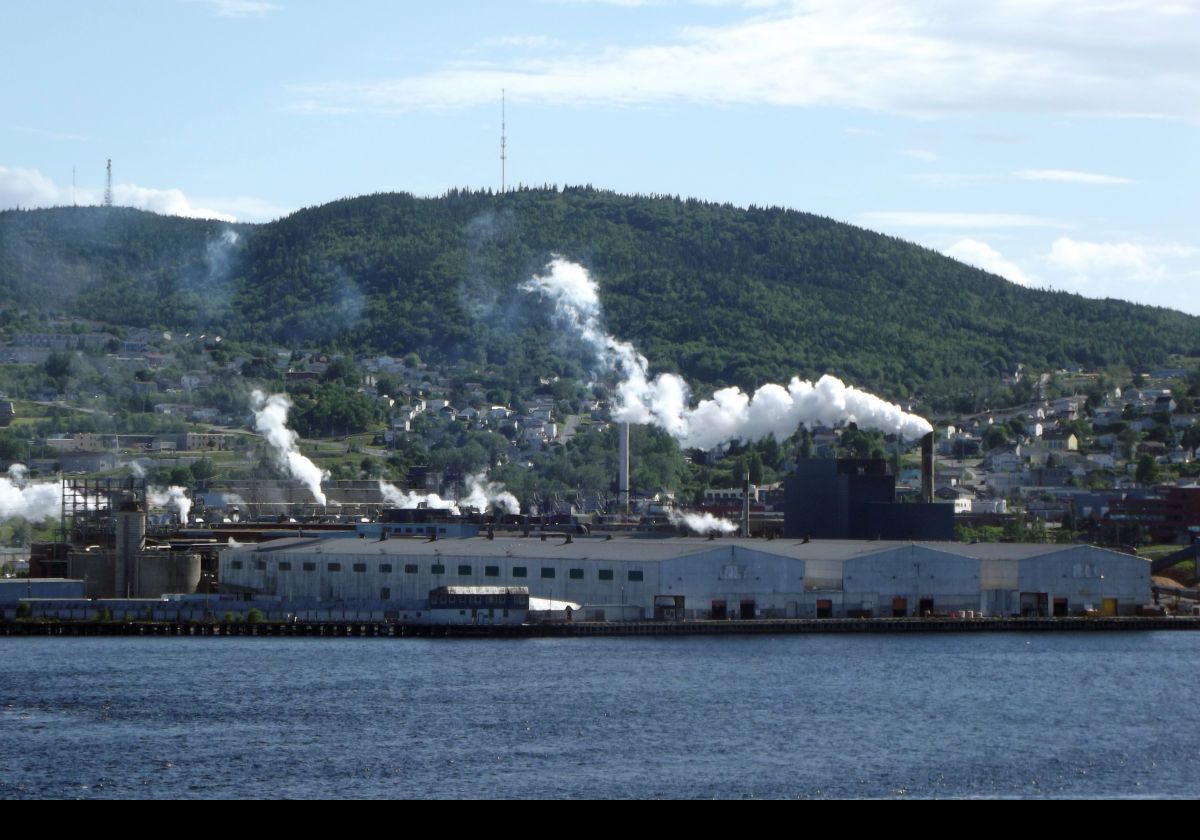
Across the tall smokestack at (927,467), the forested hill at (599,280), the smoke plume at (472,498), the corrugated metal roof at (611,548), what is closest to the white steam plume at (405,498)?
the smoke plume at (472,498)

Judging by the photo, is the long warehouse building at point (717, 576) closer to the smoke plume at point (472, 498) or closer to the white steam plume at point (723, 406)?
the white steam plume at point (723, 406)

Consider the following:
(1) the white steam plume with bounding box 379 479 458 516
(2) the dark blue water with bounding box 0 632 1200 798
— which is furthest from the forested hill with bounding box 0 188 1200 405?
(2) the dark blue water with bounding box 0 632 1200 798

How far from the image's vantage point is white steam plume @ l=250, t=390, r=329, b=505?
106 m

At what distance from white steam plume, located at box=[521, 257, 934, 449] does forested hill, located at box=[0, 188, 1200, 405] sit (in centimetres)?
279

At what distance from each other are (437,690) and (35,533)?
180ft

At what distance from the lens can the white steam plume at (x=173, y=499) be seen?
94.2 meters

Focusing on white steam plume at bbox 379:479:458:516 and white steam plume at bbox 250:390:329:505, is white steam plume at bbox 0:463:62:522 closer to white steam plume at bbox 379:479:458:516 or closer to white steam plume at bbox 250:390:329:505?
white steam plume at bbox 250:390:329:505

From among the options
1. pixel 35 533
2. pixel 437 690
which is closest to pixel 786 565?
pixel 437 690

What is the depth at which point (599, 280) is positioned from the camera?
178 m

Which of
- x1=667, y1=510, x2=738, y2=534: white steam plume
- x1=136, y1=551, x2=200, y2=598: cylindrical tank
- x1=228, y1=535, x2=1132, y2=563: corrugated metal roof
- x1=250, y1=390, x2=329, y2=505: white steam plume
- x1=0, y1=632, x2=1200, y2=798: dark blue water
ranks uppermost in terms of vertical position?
x1=250, y1=390, x2=329, y2=505: white steam plume

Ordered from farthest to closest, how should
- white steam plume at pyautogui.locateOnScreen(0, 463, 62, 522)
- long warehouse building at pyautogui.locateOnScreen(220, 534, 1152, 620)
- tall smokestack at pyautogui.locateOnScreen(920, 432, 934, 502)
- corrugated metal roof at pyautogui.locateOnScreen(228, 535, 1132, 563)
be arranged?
1. white steam plume at pyautogui.locateOnScreen(0, 463, 62, 522)
2. tall smokestack at pyautogui.locateOnScreen(920, 432, 934, 502)
3. corrugated metal roof at pyautogui.locateOnScreen(228, 535, 1132, 563)
4. long warehouse building at pyautogui.locateOnScreen(220, 534, 1152, 620)

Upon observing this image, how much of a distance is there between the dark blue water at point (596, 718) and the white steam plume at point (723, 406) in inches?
1463
